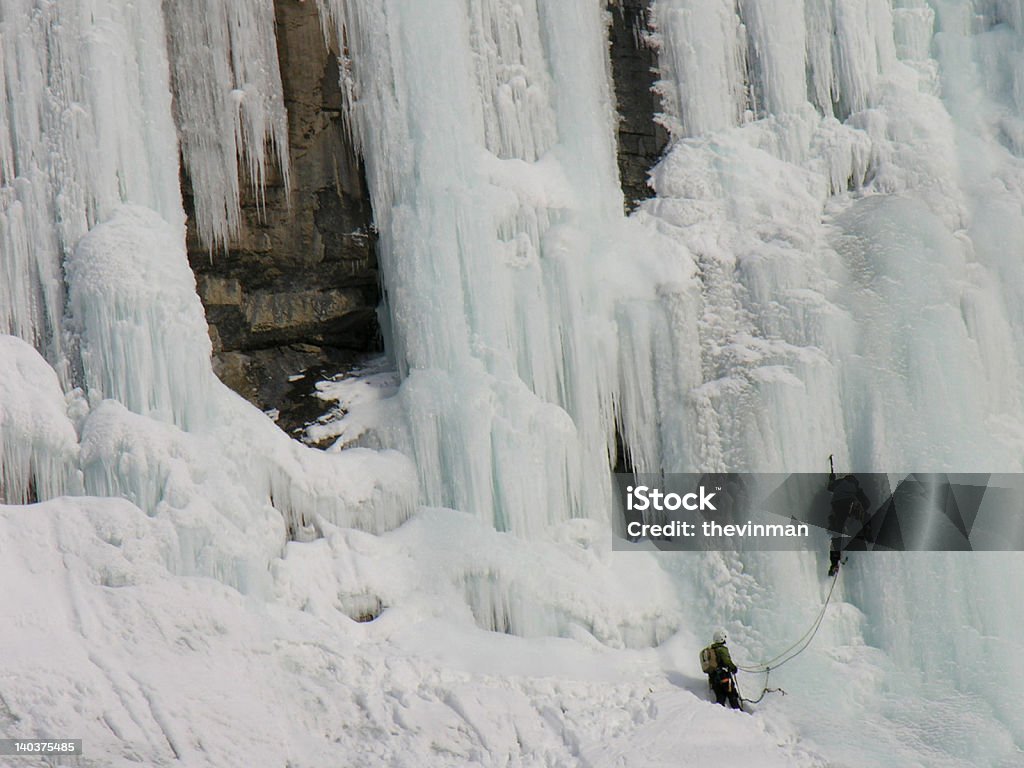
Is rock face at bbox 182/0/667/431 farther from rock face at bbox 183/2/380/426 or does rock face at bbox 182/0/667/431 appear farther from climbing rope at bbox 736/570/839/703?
climbing rope at bbox 736/570/839/703

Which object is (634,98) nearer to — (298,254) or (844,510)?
(298,254)

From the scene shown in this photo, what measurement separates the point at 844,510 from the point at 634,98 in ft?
15.8

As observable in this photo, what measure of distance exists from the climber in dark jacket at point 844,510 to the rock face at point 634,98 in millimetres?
3613

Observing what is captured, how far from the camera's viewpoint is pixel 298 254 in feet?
45.5

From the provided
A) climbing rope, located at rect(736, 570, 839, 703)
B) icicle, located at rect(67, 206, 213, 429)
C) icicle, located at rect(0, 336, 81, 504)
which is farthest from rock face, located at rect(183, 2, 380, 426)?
climbing rope, located at rect(736, 570, 839, 703)

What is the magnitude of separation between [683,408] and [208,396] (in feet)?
15.0

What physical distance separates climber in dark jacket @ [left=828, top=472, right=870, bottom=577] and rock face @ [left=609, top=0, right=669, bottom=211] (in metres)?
3.61

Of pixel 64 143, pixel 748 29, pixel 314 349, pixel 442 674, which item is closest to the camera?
pixel 442 674

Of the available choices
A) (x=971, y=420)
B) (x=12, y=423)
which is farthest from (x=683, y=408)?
(x=12, y=423)

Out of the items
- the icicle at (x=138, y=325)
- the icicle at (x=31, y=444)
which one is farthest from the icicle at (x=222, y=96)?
the icicle at (x=31, y=444)

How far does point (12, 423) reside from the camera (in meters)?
11.7

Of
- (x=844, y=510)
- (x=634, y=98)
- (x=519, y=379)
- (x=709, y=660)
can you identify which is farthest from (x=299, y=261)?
(x=844, y=510)

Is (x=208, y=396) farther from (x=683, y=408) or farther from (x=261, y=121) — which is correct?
(x=683, y=408)

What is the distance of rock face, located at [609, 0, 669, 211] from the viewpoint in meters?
15.0
